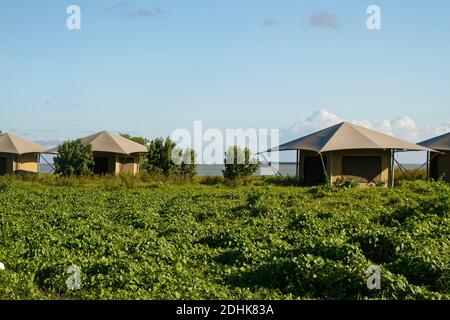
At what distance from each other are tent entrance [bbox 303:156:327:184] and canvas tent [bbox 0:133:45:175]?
1630cm

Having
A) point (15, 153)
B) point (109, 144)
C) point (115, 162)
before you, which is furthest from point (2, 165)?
point (115, 162)

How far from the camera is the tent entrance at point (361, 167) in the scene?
2509cm

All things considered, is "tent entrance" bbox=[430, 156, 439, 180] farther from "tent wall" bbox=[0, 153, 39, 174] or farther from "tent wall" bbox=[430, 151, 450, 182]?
"tent wall" bbox=[0, 153, 39, 174]

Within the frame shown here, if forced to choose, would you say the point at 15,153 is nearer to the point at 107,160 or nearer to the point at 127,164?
the point at 107,160

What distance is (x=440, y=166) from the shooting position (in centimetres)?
2806

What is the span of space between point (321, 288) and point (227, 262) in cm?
190

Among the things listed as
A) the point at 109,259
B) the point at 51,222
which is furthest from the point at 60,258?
the point at 51,222

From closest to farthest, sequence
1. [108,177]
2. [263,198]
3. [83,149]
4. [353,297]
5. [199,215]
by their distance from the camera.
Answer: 1. [353,297]
2. [199,215]
3. [263,198]
4. [108,177]
5. [83,149]

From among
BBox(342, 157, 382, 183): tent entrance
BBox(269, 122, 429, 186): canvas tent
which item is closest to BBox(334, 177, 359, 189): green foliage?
BBox(269, 122, 429, 186): canvas tent

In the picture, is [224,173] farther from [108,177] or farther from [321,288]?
[321,288]

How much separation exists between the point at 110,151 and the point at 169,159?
320 cm

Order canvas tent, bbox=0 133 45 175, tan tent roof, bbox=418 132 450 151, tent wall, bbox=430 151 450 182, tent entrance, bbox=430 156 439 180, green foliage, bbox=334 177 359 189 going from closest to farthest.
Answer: green foliage, bbox=334 177 359 189, tan tent roof, bbox=418 132 450 151, tent wall, bbox=430 151 450 182, tent entrance, bbox=430 156 439 180, canvas tent, bbox=0 133 45 175

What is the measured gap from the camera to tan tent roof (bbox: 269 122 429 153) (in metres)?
24.5

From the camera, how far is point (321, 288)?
293 inches
